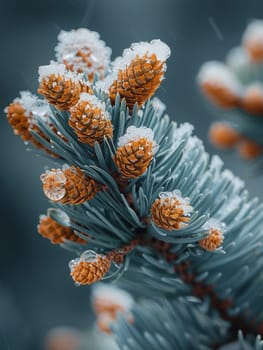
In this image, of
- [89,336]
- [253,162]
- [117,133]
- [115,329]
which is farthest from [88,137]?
[89,336]

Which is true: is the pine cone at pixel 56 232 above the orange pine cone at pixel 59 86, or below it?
below

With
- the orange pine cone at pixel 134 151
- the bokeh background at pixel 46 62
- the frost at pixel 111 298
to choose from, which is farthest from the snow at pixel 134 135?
the bokeh background at pixel 46 62

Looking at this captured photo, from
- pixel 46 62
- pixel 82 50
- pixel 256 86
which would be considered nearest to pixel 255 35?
pixel 256 86

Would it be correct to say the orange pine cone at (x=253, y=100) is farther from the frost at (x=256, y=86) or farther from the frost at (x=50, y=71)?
the frost at (x=50, y=71)

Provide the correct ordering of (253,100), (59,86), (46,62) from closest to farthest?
(59,86), (253,100), (46,62)

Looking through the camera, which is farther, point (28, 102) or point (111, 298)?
point (111, 298)

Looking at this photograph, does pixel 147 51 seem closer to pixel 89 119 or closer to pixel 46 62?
pixel 89 119

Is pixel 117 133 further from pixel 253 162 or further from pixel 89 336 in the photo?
pixel 89 336
